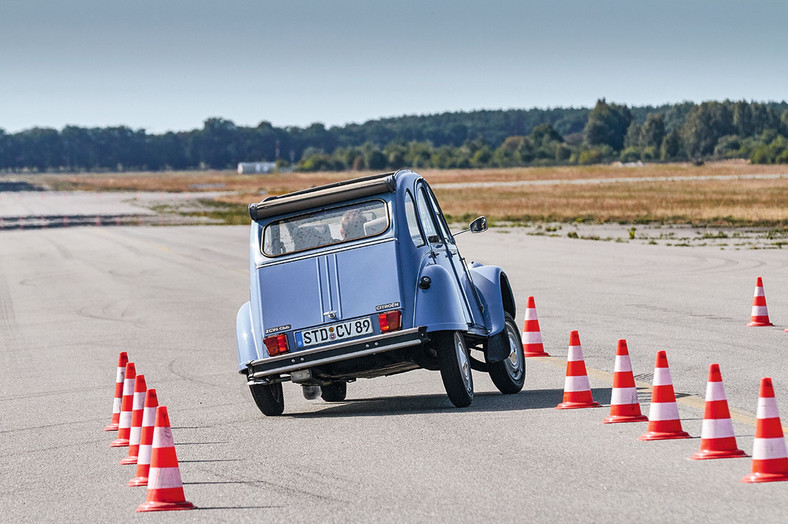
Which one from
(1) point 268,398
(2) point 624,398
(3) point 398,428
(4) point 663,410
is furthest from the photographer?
(1) point 268,398

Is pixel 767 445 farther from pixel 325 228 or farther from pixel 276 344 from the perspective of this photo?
pixel 325 228

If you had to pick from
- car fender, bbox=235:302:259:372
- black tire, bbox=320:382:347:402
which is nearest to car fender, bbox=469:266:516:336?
black tire, bbox=320:382:347:402

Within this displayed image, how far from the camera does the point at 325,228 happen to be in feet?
33.2

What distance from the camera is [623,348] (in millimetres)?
8625

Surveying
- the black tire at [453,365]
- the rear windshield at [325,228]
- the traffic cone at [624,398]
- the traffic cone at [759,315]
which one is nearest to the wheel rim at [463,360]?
the black tire at [453,365]

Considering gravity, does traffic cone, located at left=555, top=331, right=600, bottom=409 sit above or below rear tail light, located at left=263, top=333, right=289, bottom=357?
below

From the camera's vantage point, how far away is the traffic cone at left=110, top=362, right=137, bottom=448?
9195 mm

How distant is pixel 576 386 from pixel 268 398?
2524 mm

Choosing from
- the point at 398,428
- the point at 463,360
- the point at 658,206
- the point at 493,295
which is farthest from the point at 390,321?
the point at 658,206

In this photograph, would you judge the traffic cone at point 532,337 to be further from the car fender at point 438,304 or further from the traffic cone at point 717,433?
the traffic cone at point 717,433

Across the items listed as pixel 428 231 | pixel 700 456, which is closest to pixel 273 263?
pixel 428 231

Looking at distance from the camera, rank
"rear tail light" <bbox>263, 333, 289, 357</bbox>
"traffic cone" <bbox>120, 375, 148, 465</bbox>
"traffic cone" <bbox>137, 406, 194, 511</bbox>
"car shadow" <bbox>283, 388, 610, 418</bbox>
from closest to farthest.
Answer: "traffic cone" <bbox>137, 406, 194, 511</bbox>, "traffic cone" <bbox>120, 375, 148, 465</bbox>, "rear tail light" <bbox>263, 333, 289, 357</bbox>, "car shadow" <bbox>283, 388, 610, 418</bbox>

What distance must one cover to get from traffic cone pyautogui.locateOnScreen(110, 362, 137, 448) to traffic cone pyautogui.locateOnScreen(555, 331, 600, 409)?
3.32 m

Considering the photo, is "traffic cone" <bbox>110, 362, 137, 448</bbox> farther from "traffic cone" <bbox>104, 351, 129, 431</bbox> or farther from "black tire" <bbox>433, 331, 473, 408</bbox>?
"black tire" <bbox>433, 331, 473, 408</bbox>
